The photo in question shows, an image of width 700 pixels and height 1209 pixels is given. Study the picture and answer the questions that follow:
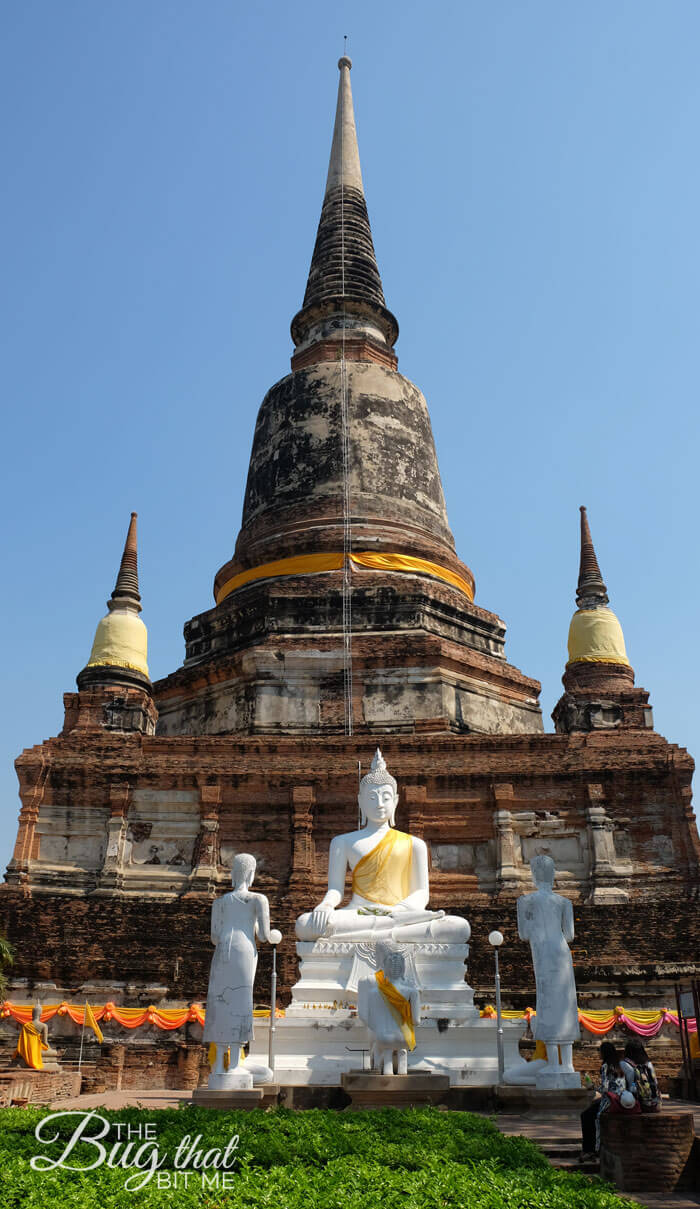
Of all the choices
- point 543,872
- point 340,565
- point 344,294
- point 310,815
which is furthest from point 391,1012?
point 344,294

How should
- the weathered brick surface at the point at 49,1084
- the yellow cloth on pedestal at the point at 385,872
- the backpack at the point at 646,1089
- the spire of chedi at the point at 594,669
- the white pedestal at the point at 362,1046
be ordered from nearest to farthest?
the backpack at the point at 646,1089 → the white pedestal at the point at 362,1046 → the weathered brick surface at the point at 49,1084 → the yellow cloth on pedestal at the point at 385,872 → the spire of chedi at the point at 594,669

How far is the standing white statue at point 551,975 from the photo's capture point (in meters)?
10.1

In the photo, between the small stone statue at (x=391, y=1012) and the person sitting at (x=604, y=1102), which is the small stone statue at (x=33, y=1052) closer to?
the small stone statue at (x=391, y=1012)

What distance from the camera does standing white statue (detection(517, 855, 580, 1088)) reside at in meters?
10.1

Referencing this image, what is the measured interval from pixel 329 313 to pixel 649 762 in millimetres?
16141

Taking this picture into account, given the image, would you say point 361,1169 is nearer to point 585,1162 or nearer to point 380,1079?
point 585,1162

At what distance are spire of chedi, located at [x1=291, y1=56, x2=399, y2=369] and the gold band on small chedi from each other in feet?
23.0

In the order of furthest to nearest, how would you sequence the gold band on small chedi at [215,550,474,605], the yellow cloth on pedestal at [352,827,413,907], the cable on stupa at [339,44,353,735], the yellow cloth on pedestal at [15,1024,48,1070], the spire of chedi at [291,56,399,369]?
1. the spire of chedi at [291,56,399,369]
2. the gold band on small chedi at [215,550,474,605]
3. the cable on stupa at [339,44,353,735]
4. the yellow cloth on pedestal at [15,1024,48,1070]
5. the yellow cloth on pedestal at [352,827,413,907]

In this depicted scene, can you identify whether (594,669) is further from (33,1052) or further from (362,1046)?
(33,1052)

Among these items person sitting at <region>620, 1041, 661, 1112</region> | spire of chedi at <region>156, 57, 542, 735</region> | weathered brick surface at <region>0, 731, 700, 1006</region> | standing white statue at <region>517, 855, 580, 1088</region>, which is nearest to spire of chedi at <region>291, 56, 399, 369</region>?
spire of chedi at <region>156, 57, 542, 735</region>

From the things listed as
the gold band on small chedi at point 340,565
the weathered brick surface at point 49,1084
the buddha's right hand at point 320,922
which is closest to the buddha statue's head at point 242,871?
the buddha's right hand at point 320,922

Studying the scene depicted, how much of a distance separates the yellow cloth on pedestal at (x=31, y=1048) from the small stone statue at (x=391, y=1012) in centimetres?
567

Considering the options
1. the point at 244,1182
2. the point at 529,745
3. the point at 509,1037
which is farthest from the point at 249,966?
the point at 529,745

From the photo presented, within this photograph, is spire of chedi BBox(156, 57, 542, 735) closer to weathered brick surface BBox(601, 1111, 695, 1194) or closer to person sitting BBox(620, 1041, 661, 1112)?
person sitting BBox(620, 1041, 661, 1112)
